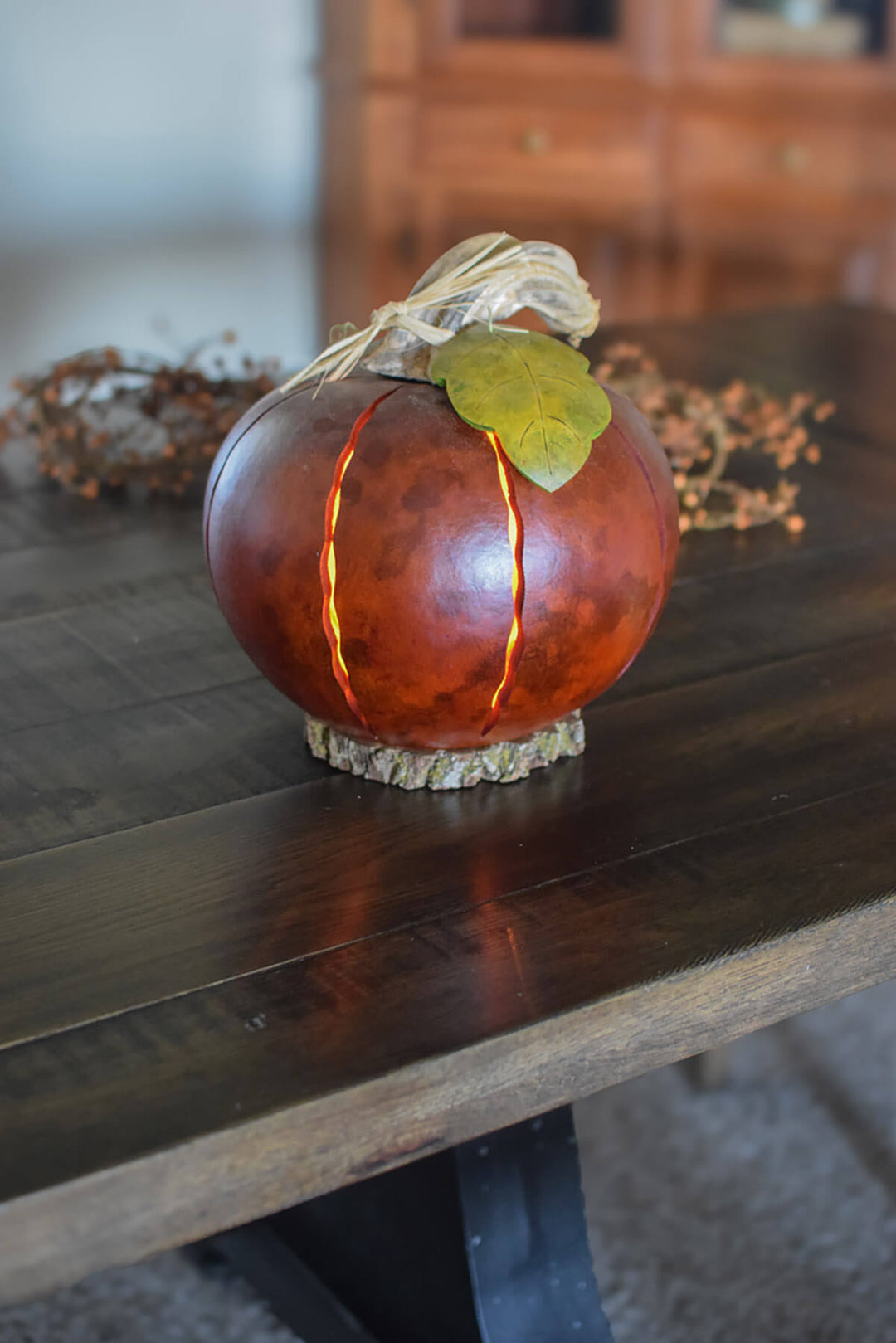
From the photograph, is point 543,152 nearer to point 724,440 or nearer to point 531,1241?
point 724,440

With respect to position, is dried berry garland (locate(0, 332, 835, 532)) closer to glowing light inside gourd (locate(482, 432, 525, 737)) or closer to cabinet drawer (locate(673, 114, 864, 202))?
glowing light inside gourd (locate(482, 432, 525, 737))

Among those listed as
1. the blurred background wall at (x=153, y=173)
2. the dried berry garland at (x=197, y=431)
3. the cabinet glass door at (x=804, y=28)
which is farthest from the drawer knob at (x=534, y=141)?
the dried berry garland at (x=197, y=431)

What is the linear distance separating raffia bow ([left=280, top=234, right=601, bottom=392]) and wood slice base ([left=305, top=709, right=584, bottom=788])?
164 millimetres

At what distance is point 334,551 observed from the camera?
1.95ft

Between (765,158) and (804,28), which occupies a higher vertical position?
(804,28)

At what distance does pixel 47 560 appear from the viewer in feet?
3.10

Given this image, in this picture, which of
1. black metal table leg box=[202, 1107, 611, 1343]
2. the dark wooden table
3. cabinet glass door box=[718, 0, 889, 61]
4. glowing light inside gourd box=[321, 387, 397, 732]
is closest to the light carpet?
black metal table leg box=[202, 1107, 611, 1343]

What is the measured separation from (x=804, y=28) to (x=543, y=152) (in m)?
0.51

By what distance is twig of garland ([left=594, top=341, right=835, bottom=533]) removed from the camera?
3.39ft

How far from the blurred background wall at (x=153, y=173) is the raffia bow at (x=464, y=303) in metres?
2.21

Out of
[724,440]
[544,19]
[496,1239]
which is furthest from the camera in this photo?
[544,19]

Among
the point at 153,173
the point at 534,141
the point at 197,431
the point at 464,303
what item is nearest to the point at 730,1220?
the point at 197,431

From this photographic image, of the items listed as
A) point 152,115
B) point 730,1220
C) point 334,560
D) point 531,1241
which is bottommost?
point 730,1220

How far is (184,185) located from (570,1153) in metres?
2.48
